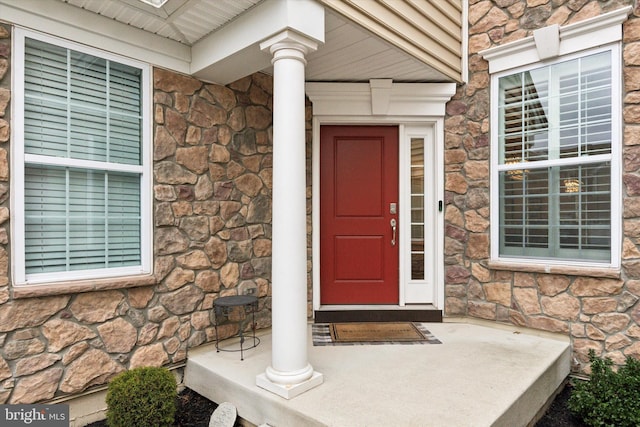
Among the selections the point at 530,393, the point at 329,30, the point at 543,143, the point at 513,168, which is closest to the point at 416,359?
the point at 530,393

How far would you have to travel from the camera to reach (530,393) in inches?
93.4

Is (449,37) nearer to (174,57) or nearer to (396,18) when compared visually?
(396,18)

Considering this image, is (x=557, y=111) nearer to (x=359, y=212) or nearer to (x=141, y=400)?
(x=359, y=212)

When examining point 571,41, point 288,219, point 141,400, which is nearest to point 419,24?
point 571,41

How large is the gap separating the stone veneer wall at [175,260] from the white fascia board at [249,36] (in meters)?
0.21

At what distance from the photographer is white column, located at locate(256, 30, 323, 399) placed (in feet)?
7.52

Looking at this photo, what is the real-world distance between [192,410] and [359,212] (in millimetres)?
2186

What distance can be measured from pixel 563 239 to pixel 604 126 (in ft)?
2.99

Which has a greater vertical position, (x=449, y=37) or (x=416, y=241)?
(x=449, y=37)

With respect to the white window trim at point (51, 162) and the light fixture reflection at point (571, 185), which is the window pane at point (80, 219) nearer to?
the white window trim at point (51, 162)

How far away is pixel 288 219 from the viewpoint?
2307 mm

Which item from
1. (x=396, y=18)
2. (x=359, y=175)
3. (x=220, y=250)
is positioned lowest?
(x=220, y=250)

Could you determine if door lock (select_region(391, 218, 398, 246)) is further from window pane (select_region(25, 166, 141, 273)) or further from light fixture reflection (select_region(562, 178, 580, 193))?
window pane (select_region(25, 166, 141, 273))

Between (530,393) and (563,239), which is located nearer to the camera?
(530,393)
